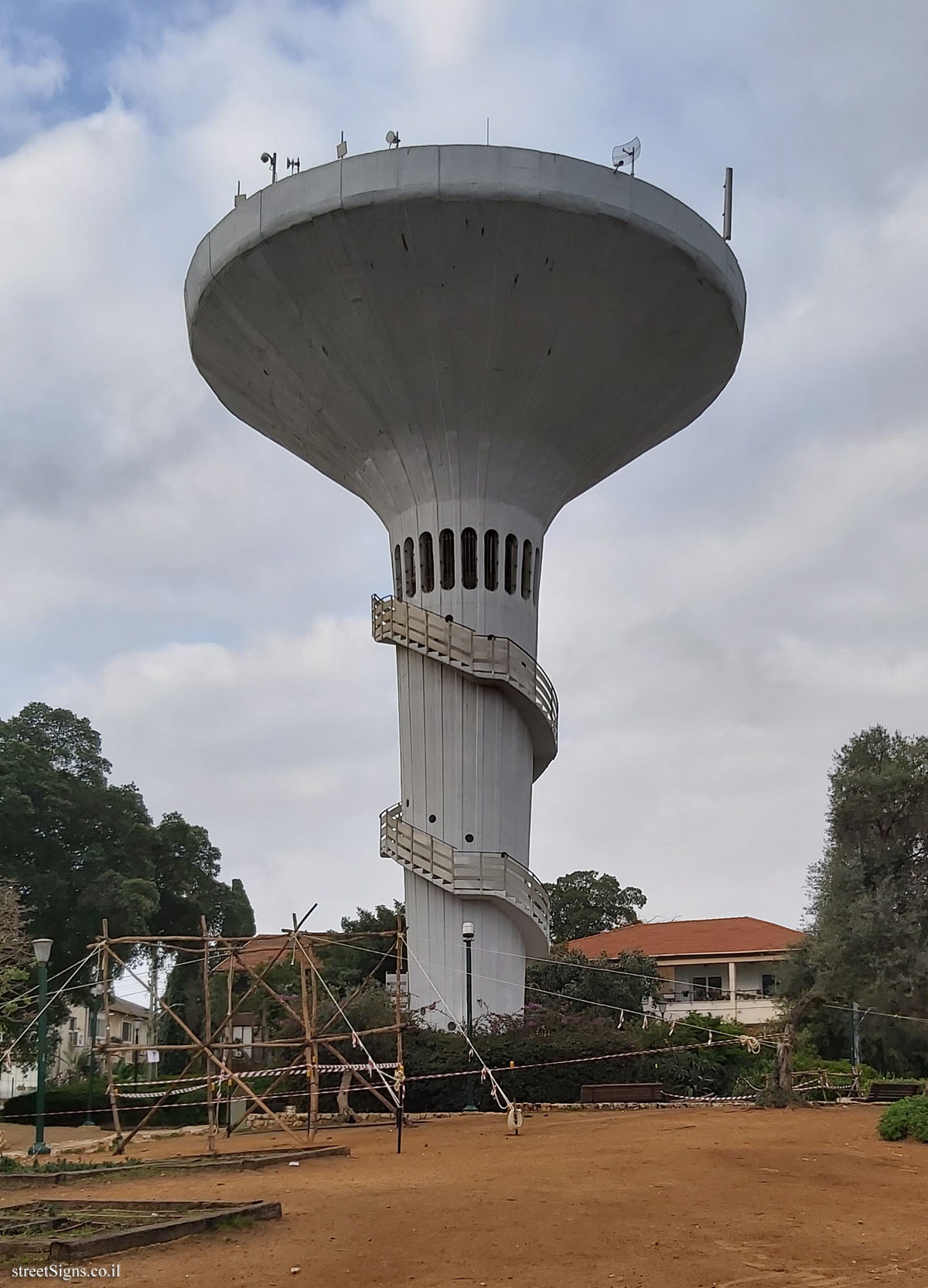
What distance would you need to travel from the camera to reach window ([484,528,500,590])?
85.9 feet

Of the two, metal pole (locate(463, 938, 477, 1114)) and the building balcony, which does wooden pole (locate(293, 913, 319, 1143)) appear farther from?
the building balcony

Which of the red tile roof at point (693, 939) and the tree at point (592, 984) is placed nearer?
the tree at point (592, 984)

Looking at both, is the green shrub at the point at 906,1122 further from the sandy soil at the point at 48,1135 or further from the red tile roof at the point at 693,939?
the red tile roof at the point at 693,939

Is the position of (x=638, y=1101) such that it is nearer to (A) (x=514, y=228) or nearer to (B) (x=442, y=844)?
(B) (x=442, y=844)

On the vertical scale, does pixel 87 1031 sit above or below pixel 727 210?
below

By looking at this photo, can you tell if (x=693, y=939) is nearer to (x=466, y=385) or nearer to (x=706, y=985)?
(x=706, y=985)

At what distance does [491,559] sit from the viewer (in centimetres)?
2625

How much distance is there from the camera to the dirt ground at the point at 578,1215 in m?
8.27

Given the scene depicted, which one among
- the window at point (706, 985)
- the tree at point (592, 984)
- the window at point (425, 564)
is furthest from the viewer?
the window at point (706, 985)

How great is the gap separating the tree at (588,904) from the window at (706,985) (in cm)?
688

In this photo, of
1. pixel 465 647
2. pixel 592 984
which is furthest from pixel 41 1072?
pixel 592 984

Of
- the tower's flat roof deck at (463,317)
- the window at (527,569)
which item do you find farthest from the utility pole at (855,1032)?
the tower's flat roof deck at (463,317)

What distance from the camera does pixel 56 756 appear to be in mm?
42844

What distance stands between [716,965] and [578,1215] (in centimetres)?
3604
